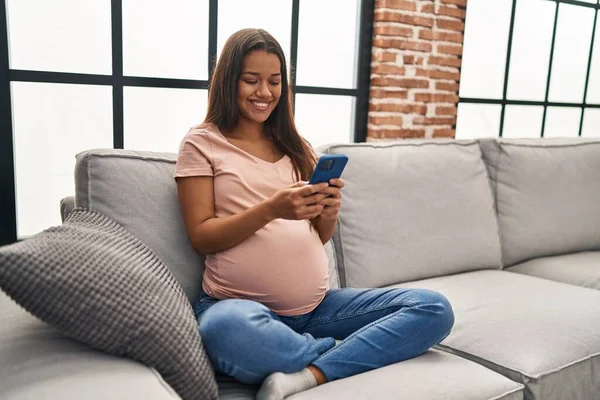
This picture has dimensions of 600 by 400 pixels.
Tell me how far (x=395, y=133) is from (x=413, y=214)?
0.85 metres

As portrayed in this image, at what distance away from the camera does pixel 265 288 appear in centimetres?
145

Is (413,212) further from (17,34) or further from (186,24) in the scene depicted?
(17,34)

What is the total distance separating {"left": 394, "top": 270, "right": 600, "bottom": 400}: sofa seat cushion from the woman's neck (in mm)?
752

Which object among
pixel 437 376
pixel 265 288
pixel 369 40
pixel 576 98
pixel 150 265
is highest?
pixel 369 40

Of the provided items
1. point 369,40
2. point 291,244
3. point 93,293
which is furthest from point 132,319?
point 369,40

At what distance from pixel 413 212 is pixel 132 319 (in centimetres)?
122

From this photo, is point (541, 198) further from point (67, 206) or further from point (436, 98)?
point (67, 206)

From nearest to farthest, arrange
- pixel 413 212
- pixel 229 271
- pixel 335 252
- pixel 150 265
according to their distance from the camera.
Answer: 1. pixel 150 265
2. pixel 229 271
3. pixel 335 252
4. pixel 413 212

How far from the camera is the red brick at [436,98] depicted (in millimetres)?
2834

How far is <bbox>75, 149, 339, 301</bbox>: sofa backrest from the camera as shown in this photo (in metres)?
1.46

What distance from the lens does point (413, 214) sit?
203cm

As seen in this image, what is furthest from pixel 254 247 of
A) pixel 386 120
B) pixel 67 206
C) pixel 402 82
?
pixel 402 82

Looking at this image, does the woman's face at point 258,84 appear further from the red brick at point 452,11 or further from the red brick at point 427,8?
the red brick at point 452,11

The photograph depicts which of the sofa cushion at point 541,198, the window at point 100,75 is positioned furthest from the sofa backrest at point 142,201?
the sofa cushion at point 541,198
